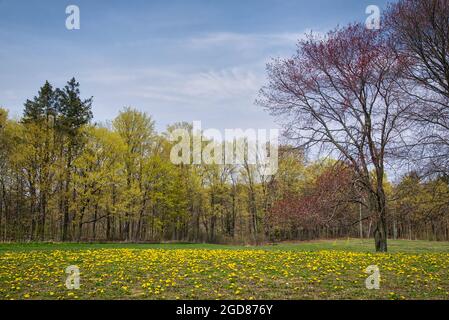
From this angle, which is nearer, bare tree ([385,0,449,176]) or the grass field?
the grass field

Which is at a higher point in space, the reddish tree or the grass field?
the reddish tree

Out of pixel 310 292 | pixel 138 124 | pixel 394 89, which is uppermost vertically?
pixel 138 124

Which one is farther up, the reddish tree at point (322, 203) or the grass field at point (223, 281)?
the reddish tree at point (322, 203)

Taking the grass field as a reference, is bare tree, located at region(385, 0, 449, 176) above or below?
above

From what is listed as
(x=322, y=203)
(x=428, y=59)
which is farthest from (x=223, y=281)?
(x=428, y=59)

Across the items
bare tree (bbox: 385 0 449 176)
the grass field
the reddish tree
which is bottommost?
the grass field

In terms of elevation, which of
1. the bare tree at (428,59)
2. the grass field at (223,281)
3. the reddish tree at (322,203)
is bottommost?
the grass field at (223,281)

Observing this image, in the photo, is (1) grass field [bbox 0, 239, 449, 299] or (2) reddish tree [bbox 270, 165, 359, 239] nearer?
(1) grass field [bbox 0, 239, 449, 299]

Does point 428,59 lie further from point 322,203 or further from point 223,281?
point 223,281

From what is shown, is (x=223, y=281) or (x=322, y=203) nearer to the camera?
(x=223, y=281)

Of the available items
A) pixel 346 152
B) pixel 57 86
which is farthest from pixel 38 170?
pixel 346 152

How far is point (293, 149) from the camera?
18.4 metres

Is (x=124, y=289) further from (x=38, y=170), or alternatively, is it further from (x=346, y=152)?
(x=38, y=170)

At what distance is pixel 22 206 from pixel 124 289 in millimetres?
37120
